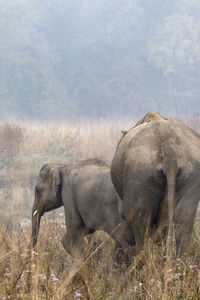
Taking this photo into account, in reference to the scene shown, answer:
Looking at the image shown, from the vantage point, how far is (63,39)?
6488 centimetres

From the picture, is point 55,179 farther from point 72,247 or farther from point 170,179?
point 170,179

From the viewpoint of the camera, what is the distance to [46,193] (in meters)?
6.57

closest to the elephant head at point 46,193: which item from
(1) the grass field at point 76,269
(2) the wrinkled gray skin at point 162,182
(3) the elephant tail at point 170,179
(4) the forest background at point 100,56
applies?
(1) the grass field at point 76,269

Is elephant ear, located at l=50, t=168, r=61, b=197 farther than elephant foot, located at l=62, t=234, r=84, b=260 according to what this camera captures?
Yes

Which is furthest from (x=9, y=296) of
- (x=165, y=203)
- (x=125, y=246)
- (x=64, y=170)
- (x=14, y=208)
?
(x=14, y=208)

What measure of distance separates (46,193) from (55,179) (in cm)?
25

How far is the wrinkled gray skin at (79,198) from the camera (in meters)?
5.77

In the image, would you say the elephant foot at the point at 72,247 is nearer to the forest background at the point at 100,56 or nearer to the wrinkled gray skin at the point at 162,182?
the wrinkled gray skin at the point at 162,182

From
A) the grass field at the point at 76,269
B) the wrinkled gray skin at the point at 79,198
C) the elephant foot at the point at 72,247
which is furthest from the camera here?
the elephant foot at the point at 72,247

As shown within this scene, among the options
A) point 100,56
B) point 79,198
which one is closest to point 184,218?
point 79,198

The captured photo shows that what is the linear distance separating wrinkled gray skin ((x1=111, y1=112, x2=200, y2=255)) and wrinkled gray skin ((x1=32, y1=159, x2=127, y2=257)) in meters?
1.21

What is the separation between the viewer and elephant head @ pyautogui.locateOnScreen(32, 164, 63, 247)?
256 inches

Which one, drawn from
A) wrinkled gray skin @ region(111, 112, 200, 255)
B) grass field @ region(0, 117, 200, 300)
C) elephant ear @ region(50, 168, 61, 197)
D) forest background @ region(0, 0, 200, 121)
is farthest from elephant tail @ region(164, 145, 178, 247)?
forest background @ region(0, 0, 200, 121)

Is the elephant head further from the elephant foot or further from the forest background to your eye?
the forest background
